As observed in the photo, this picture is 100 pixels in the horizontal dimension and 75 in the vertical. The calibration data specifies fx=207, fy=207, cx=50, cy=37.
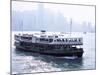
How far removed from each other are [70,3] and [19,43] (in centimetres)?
91

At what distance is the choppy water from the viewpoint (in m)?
2.70

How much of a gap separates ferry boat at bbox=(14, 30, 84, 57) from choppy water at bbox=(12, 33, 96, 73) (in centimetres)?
6

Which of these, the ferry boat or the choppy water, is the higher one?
the ferry boat

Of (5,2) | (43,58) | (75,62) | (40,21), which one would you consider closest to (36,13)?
(40,21)

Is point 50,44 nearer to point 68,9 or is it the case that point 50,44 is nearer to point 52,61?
point 52,61

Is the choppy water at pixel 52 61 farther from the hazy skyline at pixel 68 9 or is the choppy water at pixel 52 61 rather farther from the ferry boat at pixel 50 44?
the hazy skyline at pixel 68 9

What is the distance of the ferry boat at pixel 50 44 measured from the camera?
9.04ft

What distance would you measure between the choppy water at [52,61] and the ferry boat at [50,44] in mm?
62

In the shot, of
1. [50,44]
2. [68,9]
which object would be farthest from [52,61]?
[68,9]

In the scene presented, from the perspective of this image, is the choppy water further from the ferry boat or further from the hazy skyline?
the hazy skyline

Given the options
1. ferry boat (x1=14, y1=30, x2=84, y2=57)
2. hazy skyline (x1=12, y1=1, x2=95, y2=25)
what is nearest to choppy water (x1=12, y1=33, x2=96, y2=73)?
ferry boat (x1=14, y1=30, x2=84, y2=57)

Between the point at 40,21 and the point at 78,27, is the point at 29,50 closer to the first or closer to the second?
the point at 40,21

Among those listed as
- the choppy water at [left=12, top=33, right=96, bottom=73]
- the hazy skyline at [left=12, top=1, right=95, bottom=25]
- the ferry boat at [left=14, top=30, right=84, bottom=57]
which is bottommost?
the choppy water at [left=12, top=33, right=96, bottom=73]

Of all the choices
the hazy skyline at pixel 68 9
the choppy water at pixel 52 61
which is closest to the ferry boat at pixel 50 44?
the choppy water at pixel 52 61
